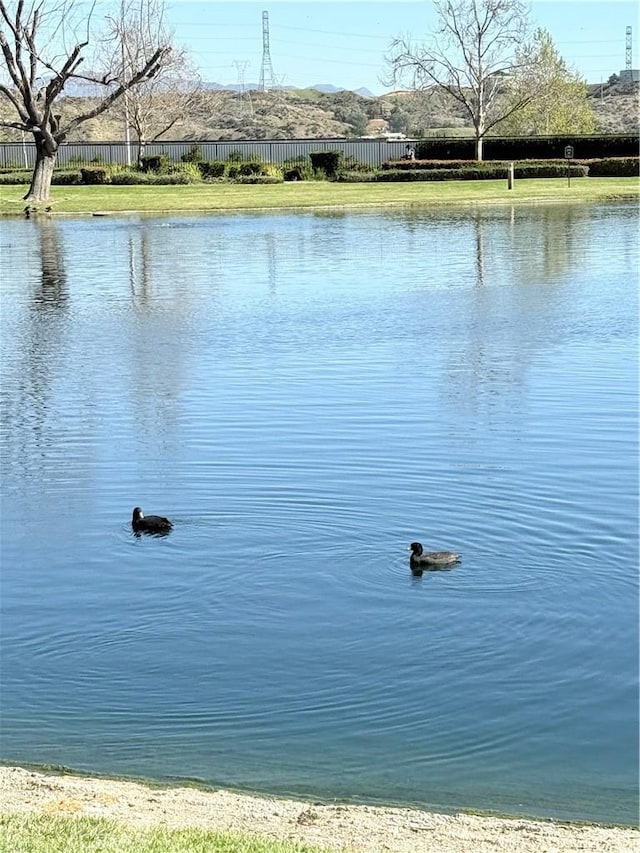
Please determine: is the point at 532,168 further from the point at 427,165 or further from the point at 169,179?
the point at 169,179

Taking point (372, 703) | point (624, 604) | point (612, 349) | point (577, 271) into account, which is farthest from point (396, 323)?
point (372, 703)

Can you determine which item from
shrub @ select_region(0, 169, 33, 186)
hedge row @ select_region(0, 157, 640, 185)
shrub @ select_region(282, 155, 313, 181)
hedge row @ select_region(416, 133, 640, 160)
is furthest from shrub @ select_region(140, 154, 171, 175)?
hedge row @ select_region(416, 133, 640, 160)

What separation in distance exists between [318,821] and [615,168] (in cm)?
6573

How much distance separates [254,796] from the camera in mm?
7430

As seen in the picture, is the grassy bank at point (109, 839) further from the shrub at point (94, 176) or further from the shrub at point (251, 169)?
the shrub at point (251, 169)

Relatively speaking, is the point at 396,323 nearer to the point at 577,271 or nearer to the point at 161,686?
the point at 577,271

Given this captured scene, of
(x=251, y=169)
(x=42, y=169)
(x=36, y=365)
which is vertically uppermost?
(x=251, y=169)

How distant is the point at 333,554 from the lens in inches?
445

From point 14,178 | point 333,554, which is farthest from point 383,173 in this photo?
point 333,554

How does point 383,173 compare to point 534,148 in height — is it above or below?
below

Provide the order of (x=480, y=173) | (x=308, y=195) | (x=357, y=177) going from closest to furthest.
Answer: (x=308, y=195)
(x=480, y=173)
(x=357, y=177)

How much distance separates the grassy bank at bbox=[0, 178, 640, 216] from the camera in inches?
2169

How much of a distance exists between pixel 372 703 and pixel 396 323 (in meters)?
15.1

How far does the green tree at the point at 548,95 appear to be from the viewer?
95688 mm
